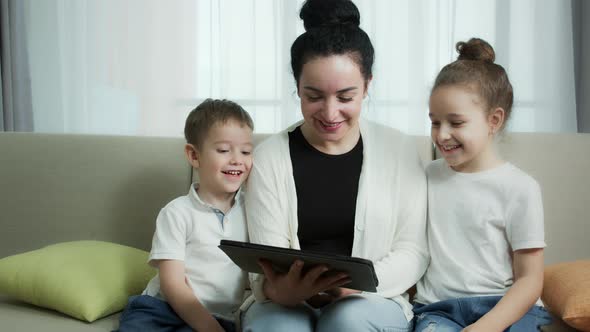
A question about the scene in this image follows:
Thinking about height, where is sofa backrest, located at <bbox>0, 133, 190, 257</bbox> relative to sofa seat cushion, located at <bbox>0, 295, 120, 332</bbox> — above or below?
above

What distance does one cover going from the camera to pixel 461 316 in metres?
1.36

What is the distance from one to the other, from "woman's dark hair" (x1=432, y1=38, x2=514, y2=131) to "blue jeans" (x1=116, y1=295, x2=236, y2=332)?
2.63 ft

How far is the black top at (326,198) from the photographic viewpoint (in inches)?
59.0

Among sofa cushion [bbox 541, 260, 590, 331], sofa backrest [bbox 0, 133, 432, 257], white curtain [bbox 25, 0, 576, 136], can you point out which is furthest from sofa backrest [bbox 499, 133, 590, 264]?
white curtain [bbox 25, 0, 576, 136]

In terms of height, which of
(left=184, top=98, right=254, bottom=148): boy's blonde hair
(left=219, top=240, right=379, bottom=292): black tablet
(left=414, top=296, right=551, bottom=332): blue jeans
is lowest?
(left=414, top=296, right=551, bottom=332): blue jeans

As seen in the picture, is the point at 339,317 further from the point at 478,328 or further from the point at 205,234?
the point at 205,234

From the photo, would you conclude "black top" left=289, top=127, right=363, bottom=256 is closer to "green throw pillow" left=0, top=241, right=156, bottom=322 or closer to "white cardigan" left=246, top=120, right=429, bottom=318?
"white cardigan" left=246, top=120, right=429, bottom=318

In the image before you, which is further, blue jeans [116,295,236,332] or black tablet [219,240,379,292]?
blue jeans [116,295,236,332]

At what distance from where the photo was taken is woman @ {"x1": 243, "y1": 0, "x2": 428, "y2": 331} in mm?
1421

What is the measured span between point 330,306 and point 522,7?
190cm

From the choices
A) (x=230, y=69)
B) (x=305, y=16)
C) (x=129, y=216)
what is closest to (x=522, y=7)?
(x=230, y=69)

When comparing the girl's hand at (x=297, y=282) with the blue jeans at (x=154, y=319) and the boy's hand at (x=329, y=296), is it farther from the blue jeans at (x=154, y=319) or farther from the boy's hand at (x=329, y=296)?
the blue jeans at (x=154, y=319)

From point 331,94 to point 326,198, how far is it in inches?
10.3

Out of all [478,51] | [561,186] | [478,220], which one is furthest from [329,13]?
[561,186]
